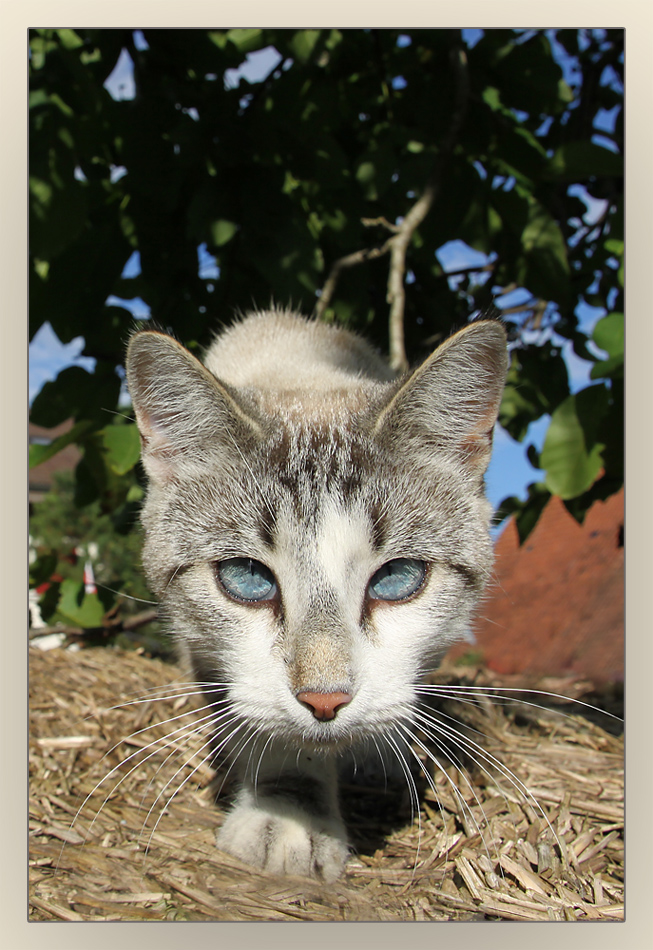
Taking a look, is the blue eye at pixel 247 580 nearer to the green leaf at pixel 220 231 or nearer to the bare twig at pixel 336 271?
the green leaf at pixel 220 231

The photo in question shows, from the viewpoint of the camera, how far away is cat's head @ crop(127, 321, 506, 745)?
1.50 m

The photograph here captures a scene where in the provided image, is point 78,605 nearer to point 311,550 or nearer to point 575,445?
point 311,550

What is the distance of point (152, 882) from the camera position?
1.59 m

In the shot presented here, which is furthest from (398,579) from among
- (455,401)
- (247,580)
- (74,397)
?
Answer: (74,397)

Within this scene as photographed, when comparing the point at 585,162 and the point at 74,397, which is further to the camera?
the point at 74,397

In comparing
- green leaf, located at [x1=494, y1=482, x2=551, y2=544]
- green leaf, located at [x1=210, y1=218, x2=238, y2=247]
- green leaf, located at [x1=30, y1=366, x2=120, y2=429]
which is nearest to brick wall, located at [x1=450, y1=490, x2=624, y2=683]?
green leaf, located at [x1=494, y1=482, x2=551, y2=544]

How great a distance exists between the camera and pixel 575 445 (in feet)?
7.57

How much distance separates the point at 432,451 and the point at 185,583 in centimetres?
71

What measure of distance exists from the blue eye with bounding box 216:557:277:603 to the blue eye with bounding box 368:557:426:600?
24 centimetres

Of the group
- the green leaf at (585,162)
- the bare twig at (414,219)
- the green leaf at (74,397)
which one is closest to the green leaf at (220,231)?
the bare twig at (414,219)

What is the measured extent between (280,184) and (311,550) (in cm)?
155

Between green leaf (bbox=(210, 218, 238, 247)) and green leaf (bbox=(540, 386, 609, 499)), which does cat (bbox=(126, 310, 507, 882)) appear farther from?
green leaf (bbox=(210, 218, 238, 247))
